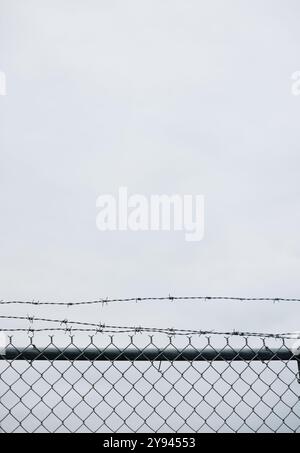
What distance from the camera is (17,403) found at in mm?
2939

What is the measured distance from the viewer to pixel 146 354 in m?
3.15

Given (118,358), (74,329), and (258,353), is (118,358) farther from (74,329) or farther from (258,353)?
(258,353)

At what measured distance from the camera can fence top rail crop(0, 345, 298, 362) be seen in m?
3.01

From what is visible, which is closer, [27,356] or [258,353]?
[27,356]

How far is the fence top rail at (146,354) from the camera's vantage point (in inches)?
118
